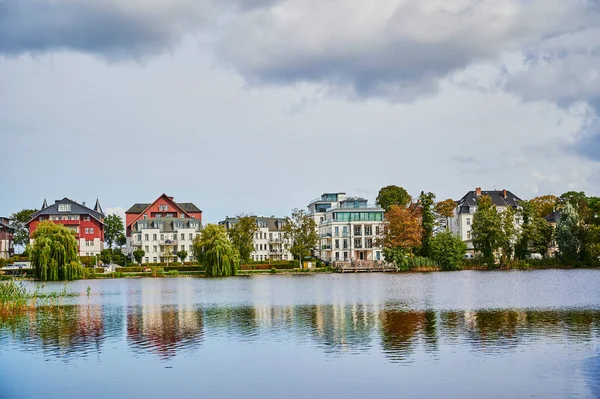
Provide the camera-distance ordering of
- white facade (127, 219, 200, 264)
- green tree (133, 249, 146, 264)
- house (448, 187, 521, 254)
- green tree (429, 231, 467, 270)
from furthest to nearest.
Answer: house (448, 187, 521, 254), white facade (127, 219, 200, 264), green tree (133, 249, 146, 264), green tree (429, 231, 467, 270)

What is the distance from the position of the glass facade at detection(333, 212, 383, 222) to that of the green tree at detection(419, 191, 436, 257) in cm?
1598

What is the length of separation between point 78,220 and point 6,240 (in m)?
17.7

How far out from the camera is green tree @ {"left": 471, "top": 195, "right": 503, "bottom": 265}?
315ft

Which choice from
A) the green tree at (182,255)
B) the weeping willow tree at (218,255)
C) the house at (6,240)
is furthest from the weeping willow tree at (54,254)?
the house at (6,240)

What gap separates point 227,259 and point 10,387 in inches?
2663

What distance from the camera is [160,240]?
12450 centimetres

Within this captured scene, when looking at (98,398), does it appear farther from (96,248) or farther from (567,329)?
(96,248)

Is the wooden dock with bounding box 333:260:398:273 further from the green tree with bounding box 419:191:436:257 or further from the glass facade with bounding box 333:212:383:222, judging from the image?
the glass facade with bounding box 333:212:383:222

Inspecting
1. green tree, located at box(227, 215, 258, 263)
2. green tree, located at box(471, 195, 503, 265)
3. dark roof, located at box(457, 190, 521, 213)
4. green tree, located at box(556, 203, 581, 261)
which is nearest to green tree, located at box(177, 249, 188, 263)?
green tree, located at box(227, 215, 258, 263)

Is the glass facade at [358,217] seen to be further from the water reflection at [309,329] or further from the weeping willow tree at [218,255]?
the water reflection at [309,329]

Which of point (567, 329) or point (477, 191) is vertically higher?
point (477, 191)

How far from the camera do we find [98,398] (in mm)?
18391

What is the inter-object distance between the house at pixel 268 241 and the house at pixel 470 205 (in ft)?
110

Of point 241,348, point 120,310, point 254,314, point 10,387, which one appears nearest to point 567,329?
point 241,348
